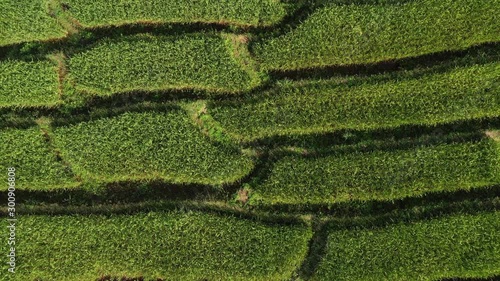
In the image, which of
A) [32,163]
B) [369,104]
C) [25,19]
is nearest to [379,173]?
[369,104]

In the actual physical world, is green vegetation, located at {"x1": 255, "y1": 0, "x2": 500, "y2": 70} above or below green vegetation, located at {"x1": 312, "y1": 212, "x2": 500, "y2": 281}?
above

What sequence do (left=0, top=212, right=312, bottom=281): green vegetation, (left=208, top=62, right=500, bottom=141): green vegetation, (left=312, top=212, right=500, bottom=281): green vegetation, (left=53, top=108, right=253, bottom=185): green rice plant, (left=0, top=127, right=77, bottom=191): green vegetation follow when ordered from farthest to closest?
(left=0, top=127, right=77, bottom=191): green vegetation → (left=53, top=108, right=253, bottom=185): green rice plant → (left=208, top=62, right=500, bottom=141): green vegetation → (left=0, top=212, right=312, bottom=281): green vegetation → (left=312, top=212, right=500, bottom=281): green vegetation

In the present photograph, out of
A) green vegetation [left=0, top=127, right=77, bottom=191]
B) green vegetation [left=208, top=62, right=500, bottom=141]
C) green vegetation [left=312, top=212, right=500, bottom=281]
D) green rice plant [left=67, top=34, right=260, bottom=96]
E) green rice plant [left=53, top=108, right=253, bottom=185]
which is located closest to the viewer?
green vegetation [left=312, top=212, right=500, bottom=281]

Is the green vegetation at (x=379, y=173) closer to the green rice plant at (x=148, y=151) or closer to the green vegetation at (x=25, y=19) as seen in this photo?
the green rice plant at (x=148, y=151)

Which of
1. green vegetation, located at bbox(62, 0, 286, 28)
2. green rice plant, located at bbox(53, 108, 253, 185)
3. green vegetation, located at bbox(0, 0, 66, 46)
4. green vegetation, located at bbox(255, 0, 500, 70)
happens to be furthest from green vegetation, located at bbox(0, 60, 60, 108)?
green vegetation, located at bbox(255, 0, 500, 70)

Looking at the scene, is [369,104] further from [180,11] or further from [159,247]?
[159,247]

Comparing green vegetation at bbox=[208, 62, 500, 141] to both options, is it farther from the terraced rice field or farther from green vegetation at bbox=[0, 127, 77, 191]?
green vegetation at bbox=[0, 127, 77, 191]

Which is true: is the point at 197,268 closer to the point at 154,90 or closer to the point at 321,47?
the point at 154,90
